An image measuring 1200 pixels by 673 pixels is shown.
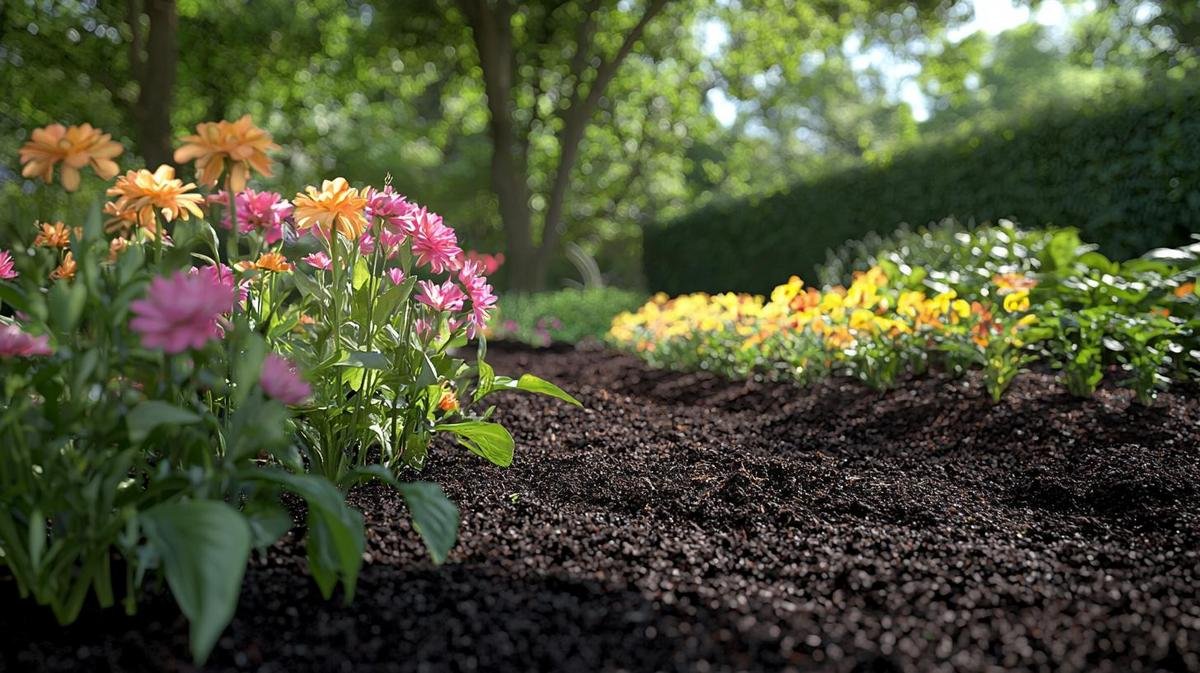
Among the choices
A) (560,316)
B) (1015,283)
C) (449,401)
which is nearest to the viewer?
(449,401)

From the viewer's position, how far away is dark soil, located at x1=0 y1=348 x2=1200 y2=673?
1.24 m

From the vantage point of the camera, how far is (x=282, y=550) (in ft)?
5.12

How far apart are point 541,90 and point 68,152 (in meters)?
11.8

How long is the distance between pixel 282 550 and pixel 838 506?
128cm

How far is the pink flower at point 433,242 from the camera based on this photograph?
180 centimetres

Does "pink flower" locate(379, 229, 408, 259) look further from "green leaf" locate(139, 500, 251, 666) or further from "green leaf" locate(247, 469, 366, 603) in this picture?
"green leaf" locate(139, 500, 251, 666)

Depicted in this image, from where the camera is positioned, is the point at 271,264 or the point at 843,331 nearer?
the point at 271,264

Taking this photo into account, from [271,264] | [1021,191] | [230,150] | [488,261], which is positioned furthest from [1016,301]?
[1021,191]

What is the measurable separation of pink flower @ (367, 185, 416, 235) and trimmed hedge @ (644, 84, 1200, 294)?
18.2 feet

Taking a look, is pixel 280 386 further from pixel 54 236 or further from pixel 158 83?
pixel 158 83

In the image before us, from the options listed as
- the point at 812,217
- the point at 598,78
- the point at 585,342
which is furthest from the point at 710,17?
the point at 585,342

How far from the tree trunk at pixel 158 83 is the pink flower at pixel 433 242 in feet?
23.6

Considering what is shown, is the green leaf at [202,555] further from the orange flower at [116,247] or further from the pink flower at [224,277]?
the orange flower at [116,247]

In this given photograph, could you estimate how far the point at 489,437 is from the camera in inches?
78.0
